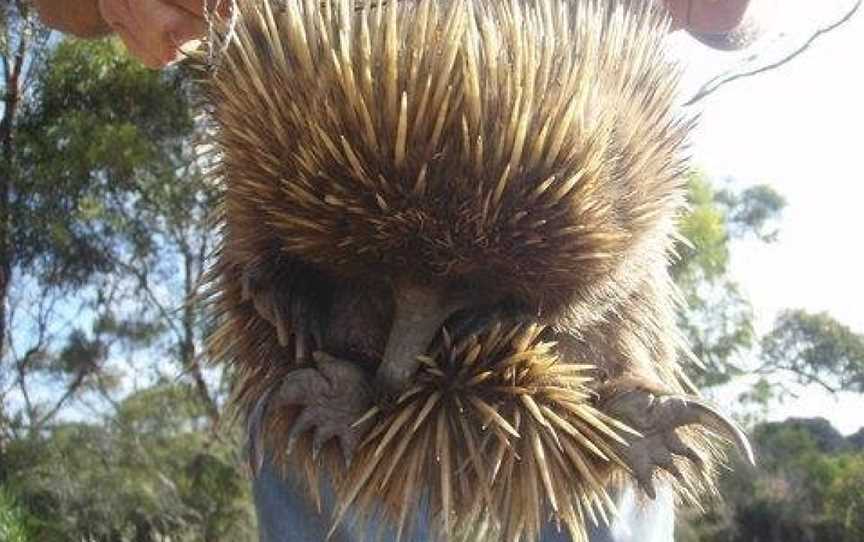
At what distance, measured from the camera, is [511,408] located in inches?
38.0

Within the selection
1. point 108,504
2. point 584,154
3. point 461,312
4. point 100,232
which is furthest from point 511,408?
point 100,232

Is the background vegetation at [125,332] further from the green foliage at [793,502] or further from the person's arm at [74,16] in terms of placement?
the person's arm at [74,16]

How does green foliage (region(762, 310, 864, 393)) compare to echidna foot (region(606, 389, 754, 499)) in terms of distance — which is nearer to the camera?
echidna foot (region(606, 389, 754, 499))

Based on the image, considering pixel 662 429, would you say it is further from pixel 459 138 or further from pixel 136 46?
pixel 136 46

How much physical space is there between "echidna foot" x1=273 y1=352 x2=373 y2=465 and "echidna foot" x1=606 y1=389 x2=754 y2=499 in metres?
0.21

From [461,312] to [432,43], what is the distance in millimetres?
232

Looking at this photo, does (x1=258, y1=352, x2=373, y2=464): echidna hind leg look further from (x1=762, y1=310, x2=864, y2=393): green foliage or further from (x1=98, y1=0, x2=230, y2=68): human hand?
(x1=762, y1=310, x2=864, y2=393): green foliage

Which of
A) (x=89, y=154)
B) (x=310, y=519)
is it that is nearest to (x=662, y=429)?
(x=310, y=519)

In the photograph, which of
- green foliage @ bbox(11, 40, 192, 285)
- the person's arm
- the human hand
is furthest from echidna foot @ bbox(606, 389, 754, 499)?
green foliage @ bbox(11, 40, 192, 285)

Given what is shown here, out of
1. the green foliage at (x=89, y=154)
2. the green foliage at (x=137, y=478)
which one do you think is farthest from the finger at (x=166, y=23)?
the green foliage at (x=89, y=154)

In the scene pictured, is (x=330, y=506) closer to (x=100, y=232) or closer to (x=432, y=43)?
(x=432, y=43)

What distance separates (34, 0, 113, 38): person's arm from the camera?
1.44m

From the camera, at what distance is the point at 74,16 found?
4.83 ft

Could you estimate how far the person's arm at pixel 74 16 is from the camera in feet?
4.74
